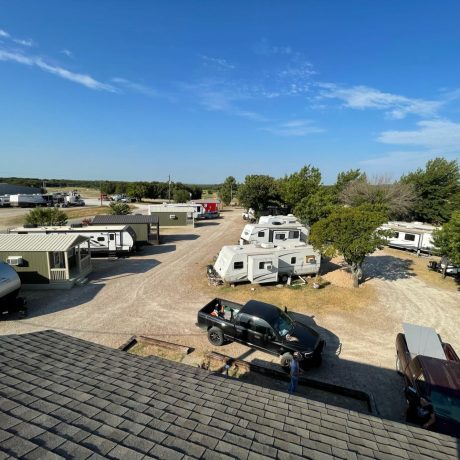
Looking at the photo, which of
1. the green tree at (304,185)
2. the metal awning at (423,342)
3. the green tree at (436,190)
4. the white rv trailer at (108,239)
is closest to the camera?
the metal awning at (423,342)

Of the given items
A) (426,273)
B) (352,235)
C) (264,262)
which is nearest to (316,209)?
(426,273)

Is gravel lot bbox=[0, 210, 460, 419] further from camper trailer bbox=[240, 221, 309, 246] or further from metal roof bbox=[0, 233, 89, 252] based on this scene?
camper trailer bbox=[240, 221, 309, 246]

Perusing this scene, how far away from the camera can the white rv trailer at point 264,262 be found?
53.2 feet

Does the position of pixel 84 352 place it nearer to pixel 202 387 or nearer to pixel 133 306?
pixel 202 387

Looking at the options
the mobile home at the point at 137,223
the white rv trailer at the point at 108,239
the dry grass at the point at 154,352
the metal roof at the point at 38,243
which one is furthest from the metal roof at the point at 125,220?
the dry grass at the point at 154,352

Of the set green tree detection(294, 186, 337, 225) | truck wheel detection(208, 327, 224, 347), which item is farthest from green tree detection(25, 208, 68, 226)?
green tree detection(294, 186, 337, 225)

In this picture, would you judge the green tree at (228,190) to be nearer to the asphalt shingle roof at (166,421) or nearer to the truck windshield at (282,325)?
the truck windshield at (282,325)

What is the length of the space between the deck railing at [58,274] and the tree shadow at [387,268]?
17866 millimetres

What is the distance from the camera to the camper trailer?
23906 mm

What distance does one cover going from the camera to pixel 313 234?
1681 cm

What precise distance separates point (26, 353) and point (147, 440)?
146 inches

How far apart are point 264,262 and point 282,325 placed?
6.44m

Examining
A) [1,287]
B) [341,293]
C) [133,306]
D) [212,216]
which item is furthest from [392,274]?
[212,216]

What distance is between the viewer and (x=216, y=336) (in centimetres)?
1061
